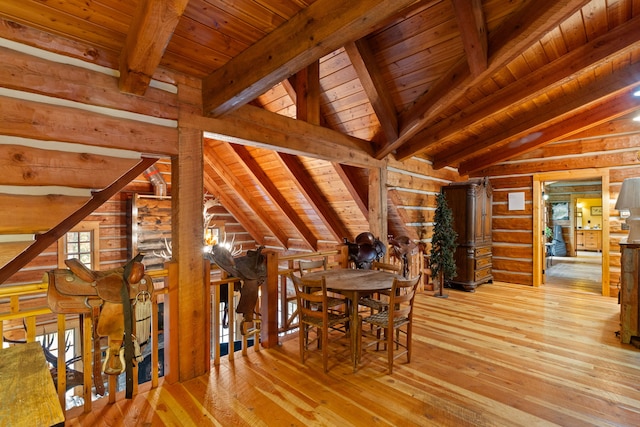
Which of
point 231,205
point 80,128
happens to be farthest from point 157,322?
point 231,205

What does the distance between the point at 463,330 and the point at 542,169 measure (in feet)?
13.6

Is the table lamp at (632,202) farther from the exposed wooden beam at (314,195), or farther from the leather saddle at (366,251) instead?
the exposed wooden beam at (314,195)

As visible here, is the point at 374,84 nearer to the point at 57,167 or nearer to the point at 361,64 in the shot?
the point at 361,64

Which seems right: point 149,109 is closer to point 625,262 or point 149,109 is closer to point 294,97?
point 294,97

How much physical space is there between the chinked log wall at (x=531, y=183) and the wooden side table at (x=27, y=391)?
23.9ft

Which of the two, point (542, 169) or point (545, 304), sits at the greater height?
point (542, 169)

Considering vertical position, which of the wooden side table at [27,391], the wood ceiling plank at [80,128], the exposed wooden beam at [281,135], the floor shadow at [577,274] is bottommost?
the floor shadow at [577,274]

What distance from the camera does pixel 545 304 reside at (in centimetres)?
487

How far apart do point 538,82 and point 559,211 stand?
10.2 metres

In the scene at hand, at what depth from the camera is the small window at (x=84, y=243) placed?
18.0ft

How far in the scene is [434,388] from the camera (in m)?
2.51

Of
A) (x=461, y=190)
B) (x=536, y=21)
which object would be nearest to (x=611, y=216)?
(x=461, y=190)

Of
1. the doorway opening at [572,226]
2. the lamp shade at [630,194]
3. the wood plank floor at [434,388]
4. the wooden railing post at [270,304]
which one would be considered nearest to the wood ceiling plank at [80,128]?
the wooden railing post at [270,304]

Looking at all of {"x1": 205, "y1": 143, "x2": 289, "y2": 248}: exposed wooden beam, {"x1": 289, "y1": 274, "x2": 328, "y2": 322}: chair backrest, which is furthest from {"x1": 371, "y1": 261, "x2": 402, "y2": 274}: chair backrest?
{"x1": 205, "y1": 143, "x2": 289, "y2": 248}: exposed wooden beam
